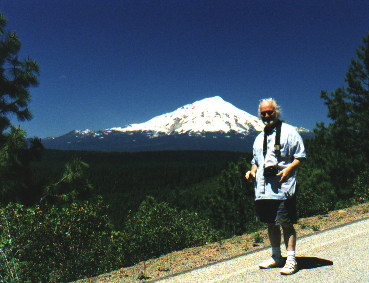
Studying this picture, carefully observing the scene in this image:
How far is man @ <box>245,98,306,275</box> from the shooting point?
405 cm

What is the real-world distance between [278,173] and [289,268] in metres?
1.12

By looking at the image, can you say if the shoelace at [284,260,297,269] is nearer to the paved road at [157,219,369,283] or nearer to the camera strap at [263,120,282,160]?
the paved road at [157,219,369,283]

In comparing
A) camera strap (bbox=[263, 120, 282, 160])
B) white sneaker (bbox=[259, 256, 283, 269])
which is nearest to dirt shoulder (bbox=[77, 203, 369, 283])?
white sneaker (bbox=[259, 256, 283, 269])

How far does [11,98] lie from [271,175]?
1210 cm

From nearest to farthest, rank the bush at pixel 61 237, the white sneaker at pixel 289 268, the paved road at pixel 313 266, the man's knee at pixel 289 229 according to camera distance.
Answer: the paved road at pixel 313 266
the white sneaker at pixel 289 268
the man's knee at pixel 289 229
the bush at pixel 61 237

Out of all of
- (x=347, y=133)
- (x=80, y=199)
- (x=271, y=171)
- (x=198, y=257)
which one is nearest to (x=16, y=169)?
(x=80, y=199)

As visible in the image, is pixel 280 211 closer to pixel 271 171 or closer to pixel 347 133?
pixel 271 171

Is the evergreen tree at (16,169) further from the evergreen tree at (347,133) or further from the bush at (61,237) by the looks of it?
the evergreen tree at (347,133)

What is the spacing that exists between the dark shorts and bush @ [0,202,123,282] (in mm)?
5359

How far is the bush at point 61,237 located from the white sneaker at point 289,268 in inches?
209

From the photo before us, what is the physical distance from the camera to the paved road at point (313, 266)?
3.90 metres

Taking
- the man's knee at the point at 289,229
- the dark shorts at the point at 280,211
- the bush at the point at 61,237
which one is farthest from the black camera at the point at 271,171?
the bush at the point at 61,237

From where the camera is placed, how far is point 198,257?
5449 mm

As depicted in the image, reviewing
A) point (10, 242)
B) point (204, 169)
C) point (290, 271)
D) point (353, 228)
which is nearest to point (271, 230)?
point (290, 271)
